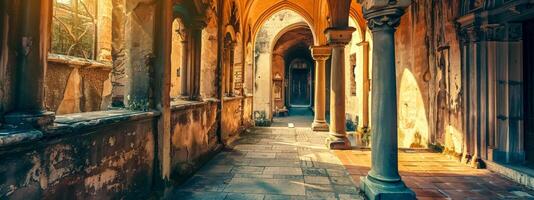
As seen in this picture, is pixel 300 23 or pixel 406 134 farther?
pixel 300 23

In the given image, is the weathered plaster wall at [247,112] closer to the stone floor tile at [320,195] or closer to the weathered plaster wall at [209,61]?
the weathered plaster wall at [209,61]

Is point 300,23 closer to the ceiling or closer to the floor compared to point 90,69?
closer to the ceiling

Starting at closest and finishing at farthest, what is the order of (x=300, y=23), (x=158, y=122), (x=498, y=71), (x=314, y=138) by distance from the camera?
(x=158, y=122) → (x=498, y=71) → (x=314, y=138) → (x=300, y=23)

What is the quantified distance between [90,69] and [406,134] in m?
8.50

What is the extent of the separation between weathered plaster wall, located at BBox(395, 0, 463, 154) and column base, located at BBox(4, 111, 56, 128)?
627 centimetres

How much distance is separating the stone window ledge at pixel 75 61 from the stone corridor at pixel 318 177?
12.7 ft

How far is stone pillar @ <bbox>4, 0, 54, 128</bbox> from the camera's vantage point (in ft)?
5.24

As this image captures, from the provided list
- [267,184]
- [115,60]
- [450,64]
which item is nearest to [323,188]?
[267,184]

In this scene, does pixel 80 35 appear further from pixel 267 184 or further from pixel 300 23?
pixel 300 23

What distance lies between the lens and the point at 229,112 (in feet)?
24.4

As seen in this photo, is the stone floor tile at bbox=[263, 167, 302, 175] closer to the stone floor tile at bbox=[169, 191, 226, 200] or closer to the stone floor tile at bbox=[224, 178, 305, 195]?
the stone floor tile at bbox=[224, 178, 305, 195]

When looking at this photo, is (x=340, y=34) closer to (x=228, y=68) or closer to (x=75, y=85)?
(x=228, y=68)

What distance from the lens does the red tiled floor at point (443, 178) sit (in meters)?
3.52

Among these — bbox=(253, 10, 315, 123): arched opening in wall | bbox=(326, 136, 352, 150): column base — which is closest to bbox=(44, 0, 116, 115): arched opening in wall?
bbox=(326, 136, 352, 150): column base
